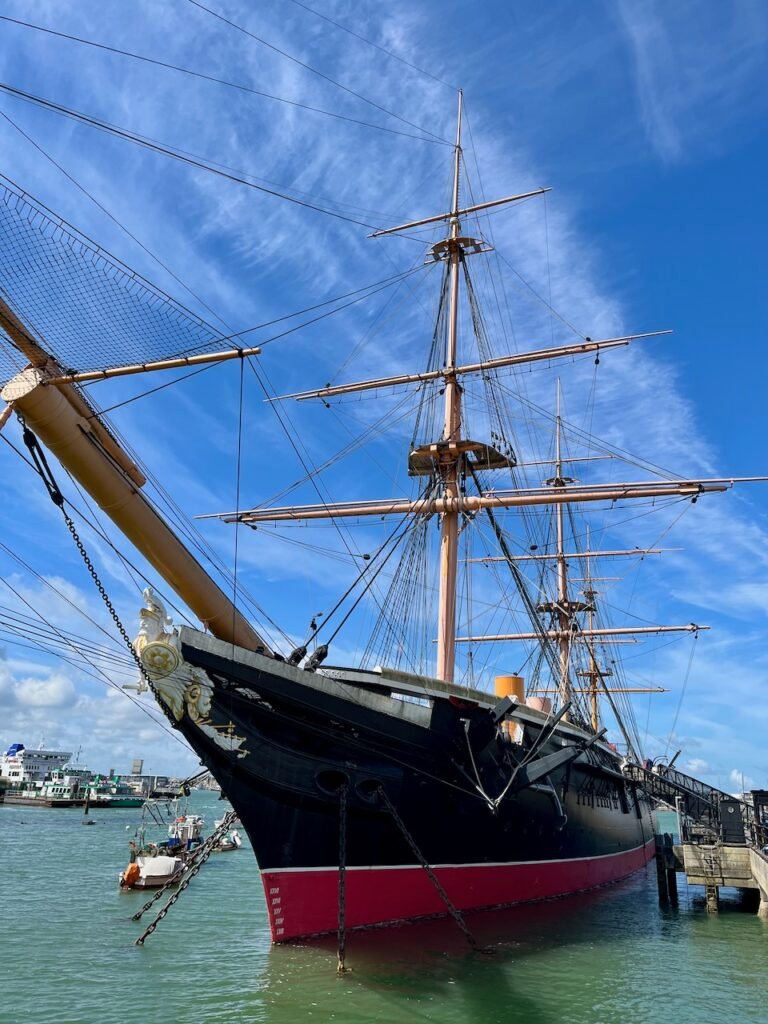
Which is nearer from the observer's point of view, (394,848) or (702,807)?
(394,848)

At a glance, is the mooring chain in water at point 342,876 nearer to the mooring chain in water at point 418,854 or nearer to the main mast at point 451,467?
the mooring chain in water at point 418,854

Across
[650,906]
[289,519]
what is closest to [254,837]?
[289,519]

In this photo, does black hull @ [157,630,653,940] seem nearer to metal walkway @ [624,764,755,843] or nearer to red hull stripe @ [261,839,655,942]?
red hull stripe @ [261,839,655,942]

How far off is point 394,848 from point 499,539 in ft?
34.0

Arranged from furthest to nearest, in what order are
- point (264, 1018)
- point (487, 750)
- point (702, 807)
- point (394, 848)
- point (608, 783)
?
point (702, 807) → point (608, 783) → point (487, 750) → point (394, 848) → point (264, 1018)

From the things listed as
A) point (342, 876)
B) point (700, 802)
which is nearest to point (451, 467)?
point (342, 876)

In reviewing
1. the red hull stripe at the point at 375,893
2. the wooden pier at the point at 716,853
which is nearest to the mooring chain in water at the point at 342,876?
the red hull stripe at the point at 375,893

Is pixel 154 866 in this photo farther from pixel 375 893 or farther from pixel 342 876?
pixel 342 876

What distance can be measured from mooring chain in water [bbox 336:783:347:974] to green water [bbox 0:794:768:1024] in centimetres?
23

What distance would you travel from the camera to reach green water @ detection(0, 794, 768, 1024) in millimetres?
10773

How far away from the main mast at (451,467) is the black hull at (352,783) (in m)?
3.77

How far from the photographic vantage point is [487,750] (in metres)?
15.9

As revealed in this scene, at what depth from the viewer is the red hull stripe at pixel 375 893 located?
44.5 ft

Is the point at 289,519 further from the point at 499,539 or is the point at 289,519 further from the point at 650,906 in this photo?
the point at 650,906
